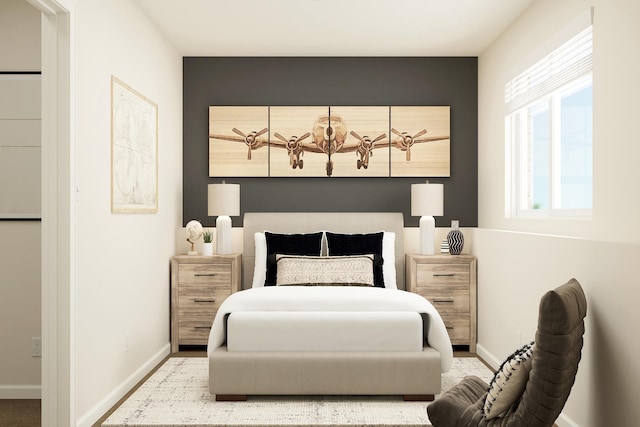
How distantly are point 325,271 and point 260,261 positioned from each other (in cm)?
75

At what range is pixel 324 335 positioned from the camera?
363cm

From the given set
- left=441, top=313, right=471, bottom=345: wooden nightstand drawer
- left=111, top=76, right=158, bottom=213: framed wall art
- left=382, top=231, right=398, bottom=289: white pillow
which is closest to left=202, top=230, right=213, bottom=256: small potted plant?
left=111, top=76, right=158, bottom=213: framed wall art

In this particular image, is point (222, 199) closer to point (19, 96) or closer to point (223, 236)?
point (223, 236)

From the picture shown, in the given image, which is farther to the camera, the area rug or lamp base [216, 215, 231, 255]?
lamp base [216, 215, 231, 255]

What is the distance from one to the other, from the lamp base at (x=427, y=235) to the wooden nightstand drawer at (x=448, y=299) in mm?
411

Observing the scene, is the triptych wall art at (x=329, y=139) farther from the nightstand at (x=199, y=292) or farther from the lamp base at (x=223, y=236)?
the nightstand at (x=199, y=292)

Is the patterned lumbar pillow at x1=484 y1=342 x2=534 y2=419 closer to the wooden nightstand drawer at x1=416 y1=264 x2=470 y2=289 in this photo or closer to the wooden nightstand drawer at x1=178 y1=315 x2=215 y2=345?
the wooden nightstand drawer at x1=416 y1=264 x2=470 y2=289

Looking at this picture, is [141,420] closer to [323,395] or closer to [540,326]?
[323,395]

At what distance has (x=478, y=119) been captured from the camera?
5574mm

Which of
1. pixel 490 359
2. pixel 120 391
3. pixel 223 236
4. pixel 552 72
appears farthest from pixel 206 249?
pixel 552 72

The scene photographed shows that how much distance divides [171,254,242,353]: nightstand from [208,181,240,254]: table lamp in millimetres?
287

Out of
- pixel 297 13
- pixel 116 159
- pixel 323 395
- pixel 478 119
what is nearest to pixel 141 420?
pixel 323 395

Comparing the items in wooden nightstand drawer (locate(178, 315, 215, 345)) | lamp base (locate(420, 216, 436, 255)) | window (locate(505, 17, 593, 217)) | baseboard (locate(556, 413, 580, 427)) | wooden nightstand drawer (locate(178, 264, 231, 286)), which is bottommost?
baseboard (locate(556, 413, 580, 427))

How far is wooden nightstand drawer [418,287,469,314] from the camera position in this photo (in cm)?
502
